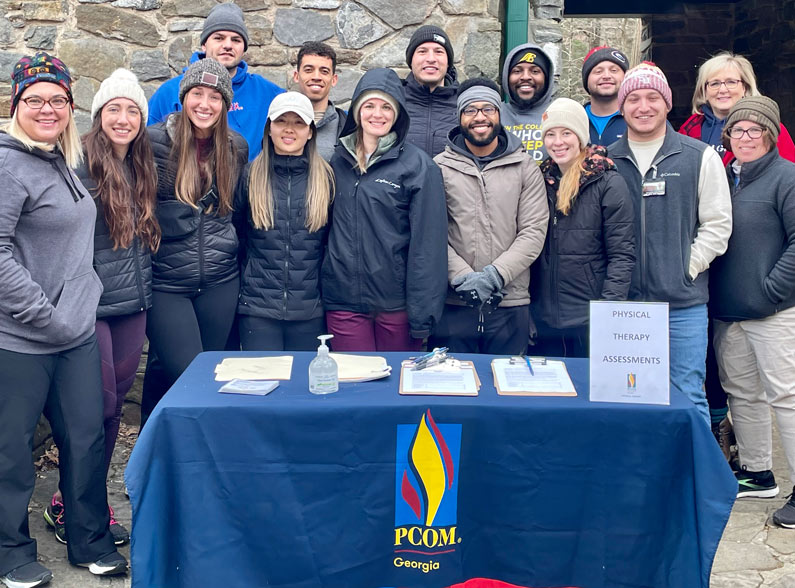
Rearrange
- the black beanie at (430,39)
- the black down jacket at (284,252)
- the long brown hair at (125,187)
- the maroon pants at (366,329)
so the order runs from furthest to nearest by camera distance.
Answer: the black beanie at (430,39) → the maroon pants at (366,329) → the black down jacket at (284,252) → the long brown hair at (125,187)

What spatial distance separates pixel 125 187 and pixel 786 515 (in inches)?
115

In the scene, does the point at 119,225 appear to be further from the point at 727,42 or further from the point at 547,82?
the point at 727,42

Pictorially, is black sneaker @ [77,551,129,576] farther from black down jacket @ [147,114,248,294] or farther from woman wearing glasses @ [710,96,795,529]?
woman wearing glasses @ [710,96,795,529]

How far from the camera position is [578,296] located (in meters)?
3.43

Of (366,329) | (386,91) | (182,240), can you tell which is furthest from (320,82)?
(366,329)

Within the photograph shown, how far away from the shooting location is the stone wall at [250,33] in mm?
4465

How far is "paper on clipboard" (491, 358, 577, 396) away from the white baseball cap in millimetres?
1288

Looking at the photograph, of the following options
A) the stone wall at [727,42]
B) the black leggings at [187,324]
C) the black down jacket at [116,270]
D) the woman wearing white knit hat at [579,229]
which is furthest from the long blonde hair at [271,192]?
the stone wall at [727,42]

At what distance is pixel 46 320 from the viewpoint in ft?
8.95

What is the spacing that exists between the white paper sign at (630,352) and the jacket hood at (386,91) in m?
1.40

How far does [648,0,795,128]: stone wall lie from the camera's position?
9.03 m

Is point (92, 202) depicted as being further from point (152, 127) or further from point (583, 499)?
point (583, 499)

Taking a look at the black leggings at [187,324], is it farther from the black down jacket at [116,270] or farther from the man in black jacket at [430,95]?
the man in black jacket at [430,95]

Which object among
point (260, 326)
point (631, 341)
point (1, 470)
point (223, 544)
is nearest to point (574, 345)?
point (631, 341)
